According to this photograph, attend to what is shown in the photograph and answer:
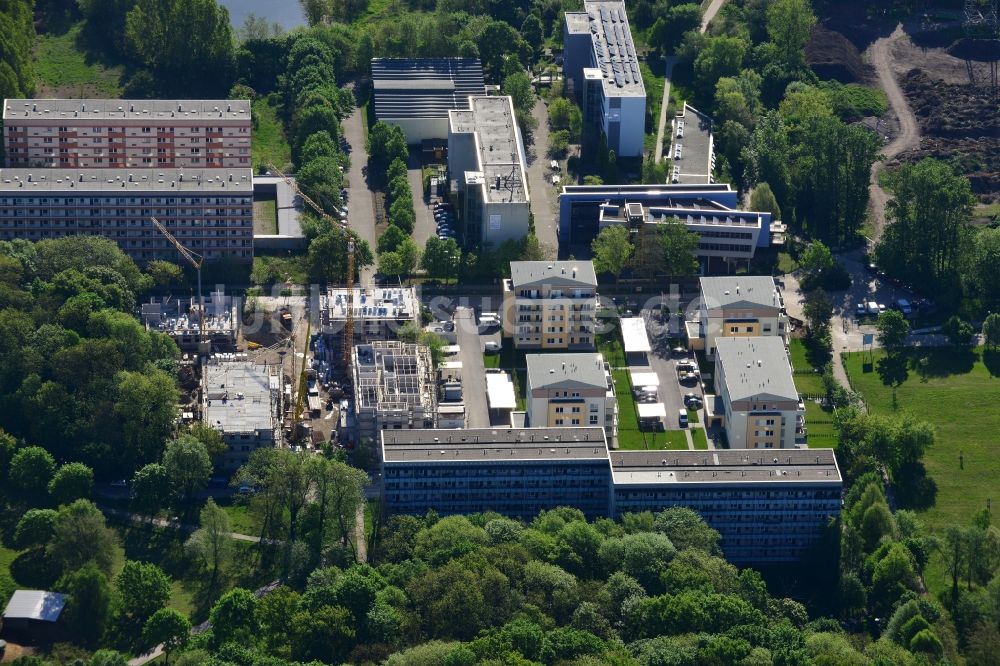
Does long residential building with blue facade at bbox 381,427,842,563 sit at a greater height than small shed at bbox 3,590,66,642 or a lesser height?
greater

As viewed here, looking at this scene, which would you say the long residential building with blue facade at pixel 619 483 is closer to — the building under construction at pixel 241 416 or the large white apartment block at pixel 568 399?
the large white apartment block at pixel 568 399

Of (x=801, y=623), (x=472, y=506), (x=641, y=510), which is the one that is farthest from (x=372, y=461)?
(x=801, y=623)

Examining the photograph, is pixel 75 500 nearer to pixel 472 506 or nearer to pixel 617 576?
pixel 472 506

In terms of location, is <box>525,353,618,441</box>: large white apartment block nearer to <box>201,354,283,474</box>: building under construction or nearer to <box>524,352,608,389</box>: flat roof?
<box>524,352,608,389</box>: flat roof

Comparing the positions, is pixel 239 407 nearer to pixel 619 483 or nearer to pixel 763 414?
pixel 619 483

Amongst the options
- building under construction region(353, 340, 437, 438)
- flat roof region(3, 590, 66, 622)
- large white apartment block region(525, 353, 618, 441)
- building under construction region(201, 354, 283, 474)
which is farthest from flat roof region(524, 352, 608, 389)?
flat roof region(3, 590, 66, 622)

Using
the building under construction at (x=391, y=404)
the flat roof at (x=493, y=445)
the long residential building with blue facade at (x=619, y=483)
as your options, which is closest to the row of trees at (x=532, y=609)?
the long residential building with blue facade at (x=619, y=483)
